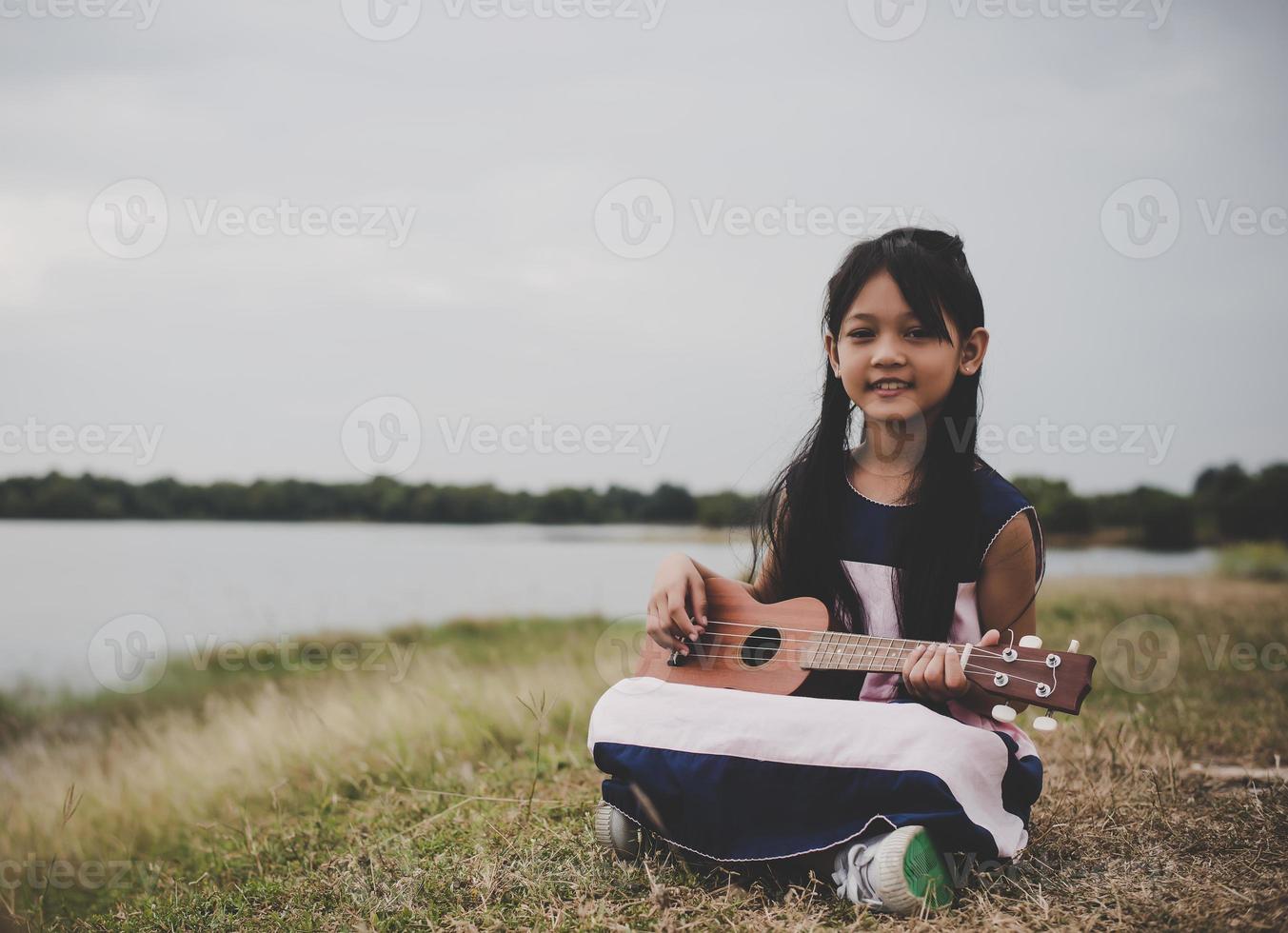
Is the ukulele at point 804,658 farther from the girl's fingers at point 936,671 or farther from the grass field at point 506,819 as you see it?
the grass field at point 506,819

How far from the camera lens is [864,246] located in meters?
2.97

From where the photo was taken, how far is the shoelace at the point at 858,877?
2518 millimetres

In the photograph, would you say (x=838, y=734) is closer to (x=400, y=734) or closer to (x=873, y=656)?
(x=873, y=656)

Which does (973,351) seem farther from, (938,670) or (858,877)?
(858,877)

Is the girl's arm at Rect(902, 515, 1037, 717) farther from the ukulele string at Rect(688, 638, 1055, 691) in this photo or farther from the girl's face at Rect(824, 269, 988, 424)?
the girl's face at Rect(824, 269, 988, 424)

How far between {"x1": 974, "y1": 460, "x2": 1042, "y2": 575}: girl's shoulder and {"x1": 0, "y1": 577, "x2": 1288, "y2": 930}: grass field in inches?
34.7

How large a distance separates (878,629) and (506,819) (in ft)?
4.84

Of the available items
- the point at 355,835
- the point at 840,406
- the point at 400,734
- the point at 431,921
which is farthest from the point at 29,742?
the point at 840,406

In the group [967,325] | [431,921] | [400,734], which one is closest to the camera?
[431,921]

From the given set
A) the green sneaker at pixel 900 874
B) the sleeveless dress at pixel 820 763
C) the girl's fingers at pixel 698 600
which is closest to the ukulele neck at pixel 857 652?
the sleeveless dress at pixel 820 763

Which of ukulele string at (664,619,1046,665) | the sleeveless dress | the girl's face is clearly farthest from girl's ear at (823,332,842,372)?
ukulele string at (664,619,1046,665)

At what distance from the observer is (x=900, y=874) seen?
7.95ft

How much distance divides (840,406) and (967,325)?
0.47 m

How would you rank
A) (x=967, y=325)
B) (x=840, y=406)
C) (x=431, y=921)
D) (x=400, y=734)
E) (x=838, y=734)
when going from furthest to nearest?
(x=400, y=734), (x=840, y=406), (x=967, y=325), (x=431, y=921), (x=838, y=734)
